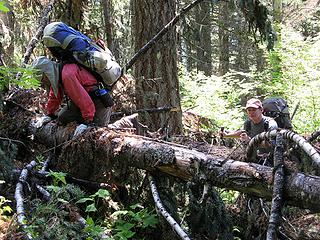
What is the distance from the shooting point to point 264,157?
13.9 feet

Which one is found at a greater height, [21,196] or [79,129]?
[79,129]

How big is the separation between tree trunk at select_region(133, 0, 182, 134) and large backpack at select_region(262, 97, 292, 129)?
5.01 ft

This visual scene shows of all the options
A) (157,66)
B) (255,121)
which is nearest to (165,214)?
(255,121)

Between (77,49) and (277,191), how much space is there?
10.5 ft

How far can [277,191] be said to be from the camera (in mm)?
3359

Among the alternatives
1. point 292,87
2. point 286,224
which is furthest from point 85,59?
point 292,87

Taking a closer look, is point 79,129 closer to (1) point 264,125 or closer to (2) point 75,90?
(2) point 75,90

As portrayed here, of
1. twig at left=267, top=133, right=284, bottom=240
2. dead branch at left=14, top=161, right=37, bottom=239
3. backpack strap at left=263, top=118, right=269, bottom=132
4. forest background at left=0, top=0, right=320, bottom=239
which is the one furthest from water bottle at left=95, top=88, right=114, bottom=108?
twig at left=267, top=133, right=284, bottom=240

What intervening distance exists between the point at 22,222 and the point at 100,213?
1.51 m

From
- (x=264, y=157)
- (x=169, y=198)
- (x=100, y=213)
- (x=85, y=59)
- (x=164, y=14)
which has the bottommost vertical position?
(x=100, y=213)

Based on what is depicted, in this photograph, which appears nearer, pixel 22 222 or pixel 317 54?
pixel 22 222

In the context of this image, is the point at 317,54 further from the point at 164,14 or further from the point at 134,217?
the point at 134,217

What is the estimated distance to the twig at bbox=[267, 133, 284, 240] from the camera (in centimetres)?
319

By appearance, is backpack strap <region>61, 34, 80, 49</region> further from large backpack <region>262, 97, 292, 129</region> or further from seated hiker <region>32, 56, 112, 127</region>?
large backpack <region>262, 97, 292, 129</region>
